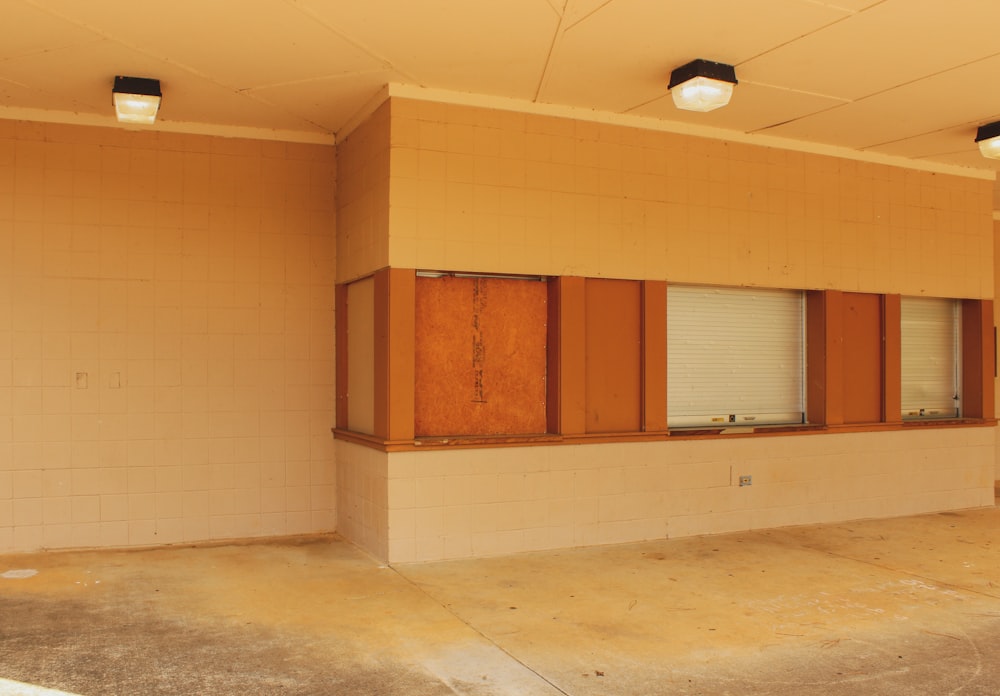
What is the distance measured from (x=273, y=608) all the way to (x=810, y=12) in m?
4.29

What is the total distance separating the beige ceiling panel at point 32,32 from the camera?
4.45 m

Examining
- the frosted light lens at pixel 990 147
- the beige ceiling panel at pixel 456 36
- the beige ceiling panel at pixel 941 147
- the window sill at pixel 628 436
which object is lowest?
the window sill at pixel 628 436

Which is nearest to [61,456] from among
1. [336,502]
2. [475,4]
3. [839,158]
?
[336,502]

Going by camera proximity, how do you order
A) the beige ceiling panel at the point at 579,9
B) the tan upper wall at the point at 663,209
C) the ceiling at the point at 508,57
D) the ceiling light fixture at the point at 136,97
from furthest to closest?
the tan upper wall at the point at 663,209 → the ceiling light fixture at the point at 136,97 → the ceiling at the point at 508,57 → the beige ceiling panel at the point at 579,9

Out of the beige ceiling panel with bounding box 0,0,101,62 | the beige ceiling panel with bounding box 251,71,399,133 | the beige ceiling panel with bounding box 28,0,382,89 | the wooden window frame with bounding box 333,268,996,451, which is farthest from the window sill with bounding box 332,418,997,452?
the beige ceiling panel with bounding box 0,0,101,62

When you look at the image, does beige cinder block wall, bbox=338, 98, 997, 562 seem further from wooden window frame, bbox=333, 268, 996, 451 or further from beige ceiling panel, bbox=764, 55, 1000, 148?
beige ceiling panel, bbox=764, 55, 1000, 148

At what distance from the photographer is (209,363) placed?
644cm

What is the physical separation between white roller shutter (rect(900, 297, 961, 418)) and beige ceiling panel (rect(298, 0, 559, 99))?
4440mm

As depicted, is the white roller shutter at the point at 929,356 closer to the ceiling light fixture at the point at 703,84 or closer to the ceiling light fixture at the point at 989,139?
the ceiling light fixture at the point at 989,139

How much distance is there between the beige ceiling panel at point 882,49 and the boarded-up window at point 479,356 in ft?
7.21

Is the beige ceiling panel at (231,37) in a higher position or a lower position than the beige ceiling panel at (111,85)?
higher

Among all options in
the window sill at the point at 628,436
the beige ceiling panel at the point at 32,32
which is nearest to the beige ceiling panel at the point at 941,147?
the window sill at the point at 628,436

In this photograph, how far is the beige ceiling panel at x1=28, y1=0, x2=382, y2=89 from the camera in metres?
4.45

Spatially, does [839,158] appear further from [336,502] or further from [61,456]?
[61,456]
